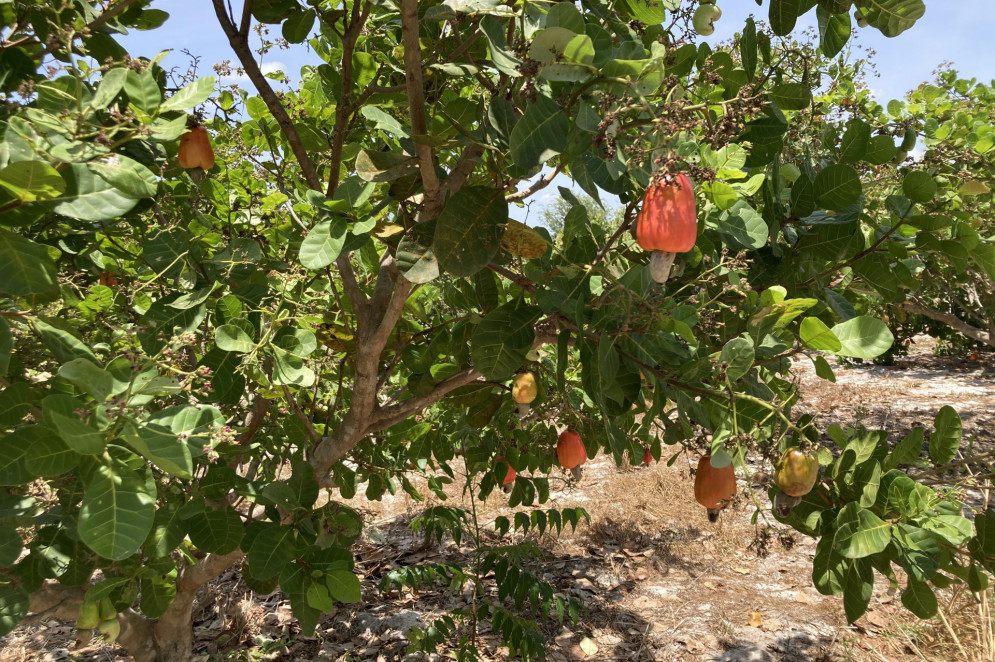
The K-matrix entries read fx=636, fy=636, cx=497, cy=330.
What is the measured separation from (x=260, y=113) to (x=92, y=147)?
1357 millimetres

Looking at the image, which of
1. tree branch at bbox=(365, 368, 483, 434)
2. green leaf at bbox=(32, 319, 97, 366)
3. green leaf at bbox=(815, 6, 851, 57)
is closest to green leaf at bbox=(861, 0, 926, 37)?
green leaf at bbox=(815, 6, 851, 57)

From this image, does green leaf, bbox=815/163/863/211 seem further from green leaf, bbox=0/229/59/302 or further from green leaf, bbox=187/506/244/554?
green leaf, bbox=187/506/244/554

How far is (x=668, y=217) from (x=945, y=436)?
964 mm

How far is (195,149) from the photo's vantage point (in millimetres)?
1792

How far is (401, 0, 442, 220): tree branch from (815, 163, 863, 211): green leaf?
87 centimetres

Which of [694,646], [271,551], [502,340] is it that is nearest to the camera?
[502,340]

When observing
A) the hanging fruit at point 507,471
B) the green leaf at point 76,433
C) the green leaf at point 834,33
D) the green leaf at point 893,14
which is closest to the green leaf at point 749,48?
the green leaf at point 834,33

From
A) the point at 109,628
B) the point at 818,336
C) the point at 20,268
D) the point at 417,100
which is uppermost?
the point at 417,100

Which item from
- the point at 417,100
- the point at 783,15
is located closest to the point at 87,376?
the point at 417,100

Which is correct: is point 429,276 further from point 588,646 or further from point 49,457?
point 588,646

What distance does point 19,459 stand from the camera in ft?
3.51

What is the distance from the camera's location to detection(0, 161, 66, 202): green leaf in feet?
2.88

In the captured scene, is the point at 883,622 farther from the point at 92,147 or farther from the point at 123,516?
the point at 92,147

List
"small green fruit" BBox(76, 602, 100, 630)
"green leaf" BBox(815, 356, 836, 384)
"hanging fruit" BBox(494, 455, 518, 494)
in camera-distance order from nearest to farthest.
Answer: "green leaf" BBox(815, 356, 836, 384), "small green fruit" BBox(76, 602, 100, 630), "hanging fruit" BBox(494, 455, 518, 494)
